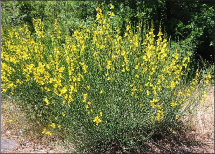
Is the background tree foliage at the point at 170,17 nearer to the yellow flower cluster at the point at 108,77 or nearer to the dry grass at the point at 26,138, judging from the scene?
the yellow flower cluster at the point at 108,77

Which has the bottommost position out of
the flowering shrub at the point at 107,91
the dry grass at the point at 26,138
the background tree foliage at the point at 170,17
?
the dry grass at the point at 26,138

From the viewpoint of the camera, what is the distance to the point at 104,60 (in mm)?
2992

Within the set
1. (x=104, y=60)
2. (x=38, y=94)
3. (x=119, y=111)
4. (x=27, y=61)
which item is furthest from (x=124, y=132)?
(x=27, y=61)

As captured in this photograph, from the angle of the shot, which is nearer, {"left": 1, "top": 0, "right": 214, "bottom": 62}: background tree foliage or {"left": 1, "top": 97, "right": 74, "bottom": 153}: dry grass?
{"left": 1, "top": 97, "right": 74, "bottom": 153}: dry grass

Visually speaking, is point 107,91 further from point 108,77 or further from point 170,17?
point 170,17

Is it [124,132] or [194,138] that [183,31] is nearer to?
[194,138]

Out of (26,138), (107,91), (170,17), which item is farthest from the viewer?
(170,17)

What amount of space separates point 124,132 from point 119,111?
0.91 feet

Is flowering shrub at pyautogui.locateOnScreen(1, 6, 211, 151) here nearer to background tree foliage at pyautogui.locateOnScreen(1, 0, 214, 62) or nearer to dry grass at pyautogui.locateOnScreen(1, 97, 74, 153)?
dry grass at pyautogui.locateOnScreen(1, 97, 74, 153)

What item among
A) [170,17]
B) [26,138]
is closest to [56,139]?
[26,138]

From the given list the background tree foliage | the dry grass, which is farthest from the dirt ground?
the background tree foliage

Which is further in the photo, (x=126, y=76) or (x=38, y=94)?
(x=38, y=94)

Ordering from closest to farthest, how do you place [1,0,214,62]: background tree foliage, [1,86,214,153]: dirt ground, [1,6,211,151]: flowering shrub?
[1,6,211,151]: flowering shrub, [1,86,214,153]: dirt ground, [1,0,214,62]: background tree foliage

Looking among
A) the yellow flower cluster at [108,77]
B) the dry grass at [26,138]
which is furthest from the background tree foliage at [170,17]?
the dry grass at [26,138]
